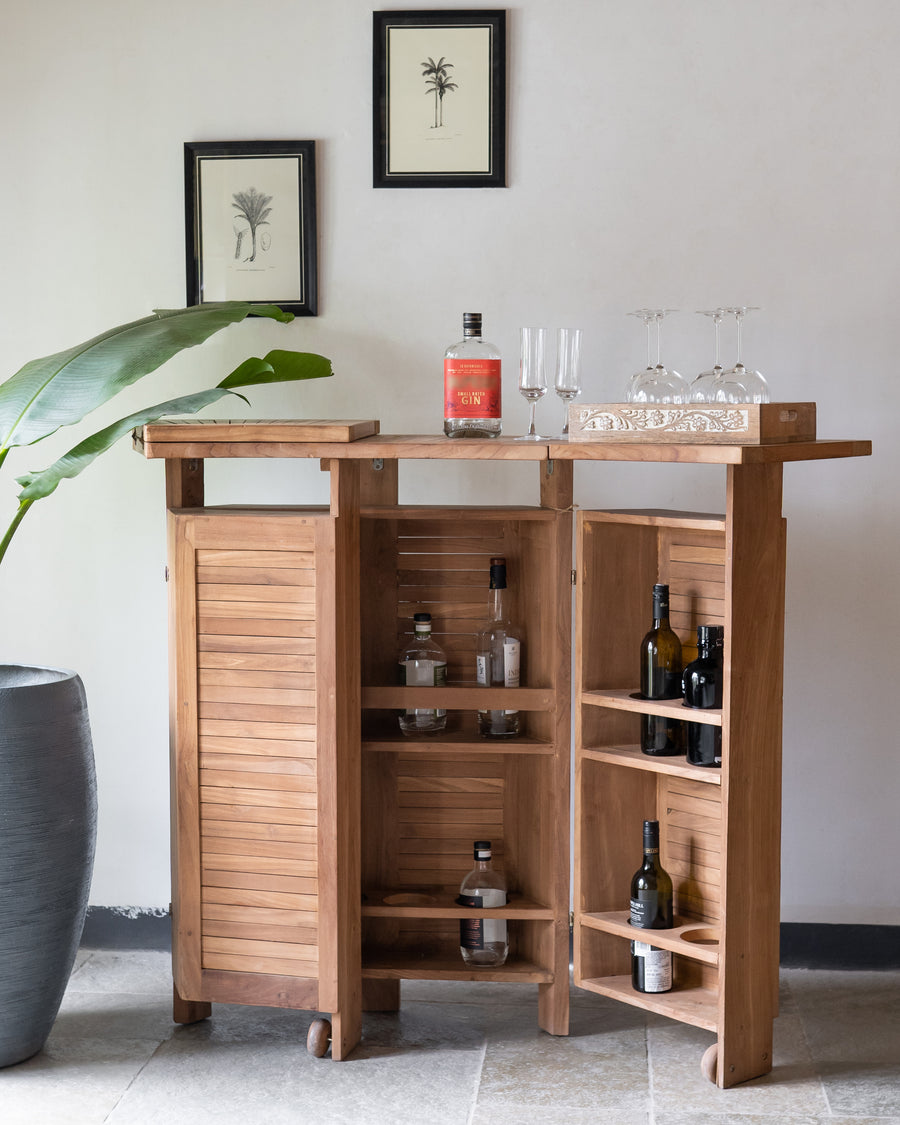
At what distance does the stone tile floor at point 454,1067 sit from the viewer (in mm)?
2492

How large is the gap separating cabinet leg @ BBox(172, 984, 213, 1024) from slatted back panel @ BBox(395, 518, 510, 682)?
0.98 metres

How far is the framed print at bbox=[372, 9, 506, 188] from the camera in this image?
3.10 metres

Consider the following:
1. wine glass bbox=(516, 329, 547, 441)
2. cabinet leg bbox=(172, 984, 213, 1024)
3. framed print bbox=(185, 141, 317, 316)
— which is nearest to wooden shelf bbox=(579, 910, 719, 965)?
cabinet leg bbox=(172, 984, 213, 1024)

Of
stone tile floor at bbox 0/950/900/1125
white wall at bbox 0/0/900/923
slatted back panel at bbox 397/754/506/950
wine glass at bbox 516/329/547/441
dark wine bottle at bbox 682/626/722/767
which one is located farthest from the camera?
white wall at bbox 0/0/900/923

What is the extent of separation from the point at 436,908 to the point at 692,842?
60cm

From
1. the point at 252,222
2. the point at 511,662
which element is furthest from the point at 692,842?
the point at 252,222

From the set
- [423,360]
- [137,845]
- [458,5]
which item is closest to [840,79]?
[458,5]

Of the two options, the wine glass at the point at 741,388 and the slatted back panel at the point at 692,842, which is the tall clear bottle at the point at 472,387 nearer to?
the wine glass at the point at 741,388

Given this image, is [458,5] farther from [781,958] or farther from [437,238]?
[781,958]

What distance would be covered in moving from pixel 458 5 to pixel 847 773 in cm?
220

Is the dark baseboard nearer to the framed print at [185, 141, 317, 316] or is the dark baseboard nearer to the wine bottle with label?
the wine bottle with label

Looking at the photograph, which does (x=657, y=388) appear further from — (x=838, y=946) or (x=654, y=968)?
(x=838, y=946)

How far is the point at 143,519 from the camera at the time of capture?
332 centimetres

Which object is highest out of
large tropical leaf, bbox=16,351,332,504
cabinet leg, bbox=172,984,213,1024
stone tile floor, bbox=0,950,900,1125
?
large tropical leaf, bbox=16,351,332,504
